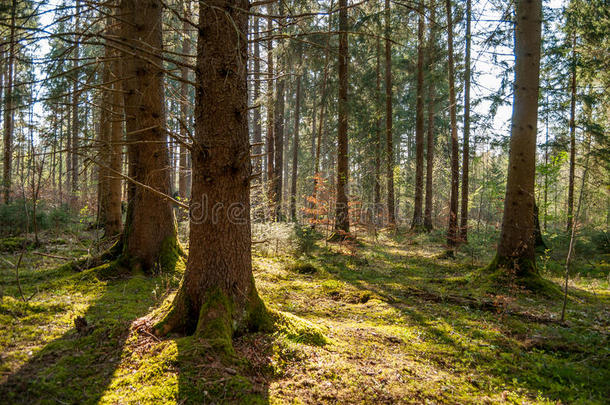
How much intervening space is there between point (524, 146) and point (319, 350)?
221 inches

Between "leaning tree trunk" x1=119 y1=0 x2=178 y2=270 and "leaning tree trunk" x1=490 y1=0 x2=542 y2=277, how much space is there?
6.36 meters

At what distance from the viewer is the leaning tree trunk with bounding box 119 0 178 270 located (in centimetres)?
516

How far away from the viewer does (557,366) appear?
3129 millimetres

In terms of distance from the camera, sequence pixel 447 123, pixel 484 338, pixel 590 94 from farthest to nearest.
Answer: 1. pixel 447 123
2. pixel 590 94
3. pixel 484 338

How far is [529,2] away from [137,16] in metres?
7.18

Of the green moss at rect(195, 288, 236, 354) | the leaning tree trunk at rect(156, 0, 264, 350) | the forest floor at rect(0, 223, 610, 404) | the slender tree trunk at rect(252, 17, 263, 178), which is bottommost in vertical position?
the forest floor at rect(0, 223, 610, 404)

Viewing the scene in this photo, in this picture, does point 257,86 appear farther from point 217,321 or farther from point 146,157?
point 217,321

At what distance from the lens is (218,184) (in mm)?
2936

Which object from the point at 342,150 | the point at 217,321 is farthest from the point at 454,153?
the point at 217,321

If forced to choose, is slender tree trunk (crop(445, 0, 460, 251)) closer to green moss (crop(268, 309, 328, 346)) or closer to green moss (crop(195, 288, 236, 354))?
green moss (crop(268, 309, 328, 346))

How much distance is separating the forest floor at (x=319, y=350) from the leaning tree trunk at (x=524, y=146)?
3.16ft

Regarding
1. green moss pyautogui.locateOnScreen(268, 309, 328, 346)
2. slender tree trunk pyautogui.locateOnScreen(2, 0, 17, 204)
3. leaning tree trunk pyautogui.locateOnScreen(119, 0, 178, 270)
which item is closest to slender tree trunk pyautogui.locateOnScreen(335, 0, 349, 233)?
leaning tree trunk pyautogui.locateOnScreen(119, 0, 178, 270)

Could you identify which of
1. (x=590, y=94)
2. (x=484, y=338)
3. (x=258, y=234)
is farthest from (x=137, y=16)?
(x=590, y=94)

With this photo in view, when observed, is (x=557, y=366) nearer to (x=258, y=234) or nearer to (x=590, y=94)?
(x=258, y=234)
